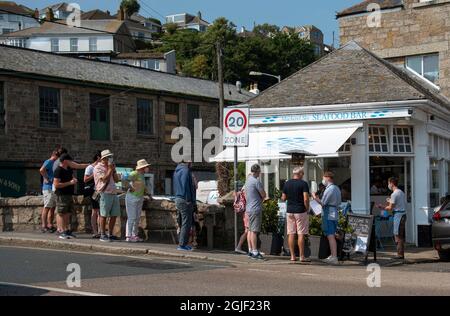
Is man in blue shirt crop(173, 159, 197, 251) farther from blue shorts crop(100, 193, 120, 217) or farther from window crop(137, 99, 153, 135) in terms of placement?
window crop(137, 99, 153, 135)

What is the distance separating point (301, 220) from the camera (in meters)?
13.5

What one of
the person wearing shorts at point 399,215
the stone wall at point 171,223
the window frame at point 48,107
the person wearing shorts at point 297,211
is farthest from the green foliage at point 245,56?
the person wearing shorts at point 297,211

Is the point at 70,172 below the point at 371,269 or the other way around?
the other way around

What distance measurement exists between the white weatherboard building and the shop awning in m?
0.03

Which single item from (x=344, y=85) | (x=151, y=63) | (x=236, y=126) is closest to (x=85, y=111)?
(x=344, y=85)

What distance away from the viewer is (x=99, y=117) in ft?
113

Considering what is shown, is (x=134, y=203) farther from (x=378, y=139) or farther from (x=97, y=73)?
(x=97, y=73)

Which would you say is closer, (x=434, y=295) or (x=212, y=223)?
(x=434, y=295)

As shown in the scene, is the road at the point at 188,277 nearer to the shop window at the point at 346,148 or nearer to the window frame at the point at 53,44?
the shop window at the point at 346,148

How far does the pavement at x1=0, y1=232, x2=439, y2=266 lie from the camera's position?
44.3 ft

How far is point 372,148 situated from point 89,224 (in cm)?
750
